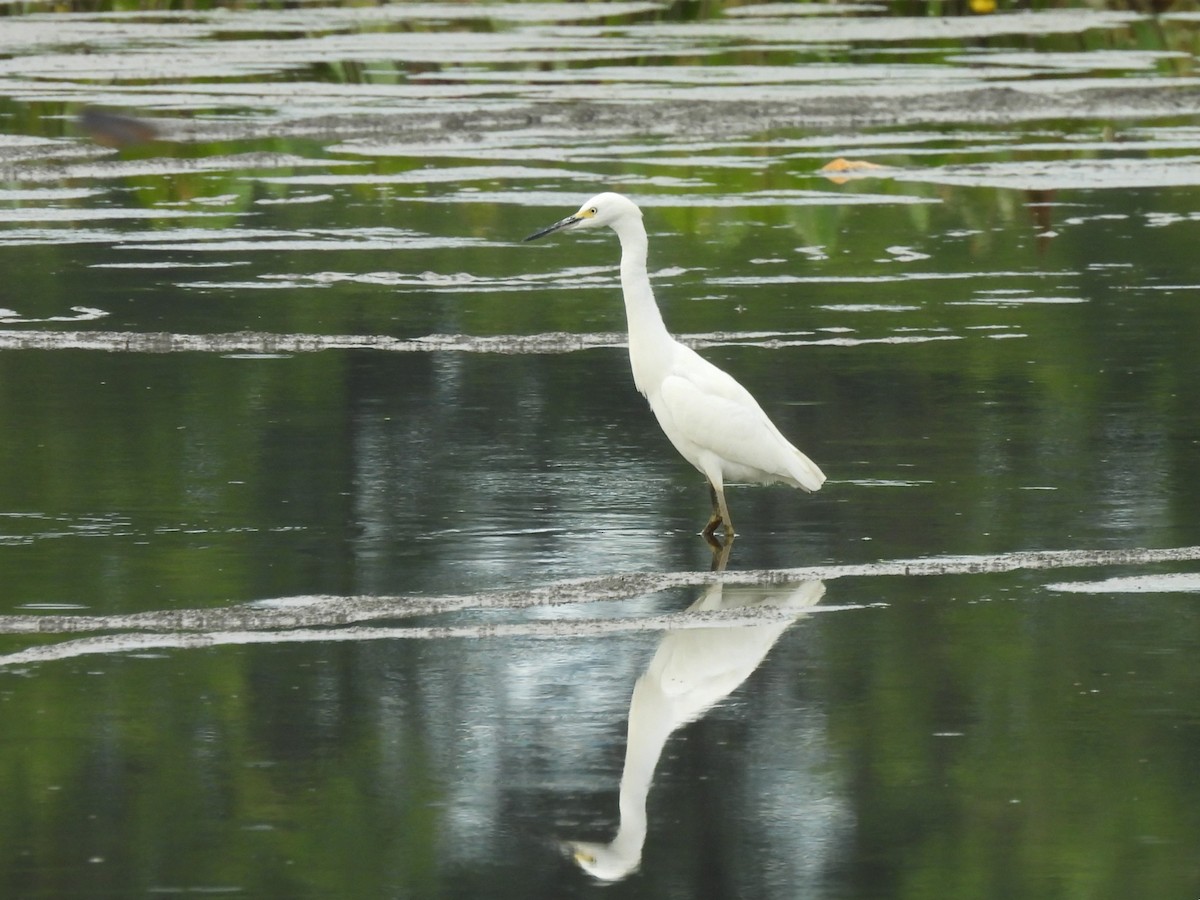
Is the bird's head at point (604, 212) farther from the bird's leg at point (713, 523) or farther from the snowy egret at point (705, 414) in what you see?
the bird's leg at point (713, 523)

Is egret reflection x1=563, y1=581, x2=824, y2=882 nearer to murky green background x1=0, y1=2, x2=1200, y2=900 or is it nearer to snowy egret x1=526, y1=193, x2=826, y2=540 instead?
murky green background x1=0, y1=2, x2=1200, y2=900

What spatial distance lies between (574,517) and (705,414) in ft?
2.13

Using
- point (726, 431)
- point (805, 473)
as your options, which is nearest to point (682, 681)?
point (726, 431)

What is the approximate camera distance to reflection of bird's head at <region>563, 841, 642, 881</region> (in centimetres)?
582

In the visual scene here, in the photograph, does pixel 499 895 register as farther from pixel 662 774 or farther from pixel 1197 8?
pixel 1197 8

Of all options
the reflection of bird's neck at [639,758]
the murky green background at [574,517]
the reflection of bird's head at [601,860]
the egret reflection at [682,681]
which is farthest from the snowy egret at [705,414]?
the reflection of bird's head at [601,860]

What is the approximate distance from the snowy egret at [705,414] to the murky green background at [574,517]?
234 millimetres

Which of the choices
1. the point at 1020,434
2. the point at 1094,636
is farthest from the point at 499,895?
the point at 1020,434

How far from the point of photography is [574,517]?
31.0ft

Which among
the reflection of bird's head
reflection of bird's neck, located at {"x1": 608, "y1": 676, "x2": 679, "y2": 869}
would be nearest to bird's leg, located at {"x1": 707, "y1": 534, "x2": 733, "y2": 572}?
reflection of bird's neck, located at {"x1": 608, "y1": 676, "x2": 679, "y2": 869}

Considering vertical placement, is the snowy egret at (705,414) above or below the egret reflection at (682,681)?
above

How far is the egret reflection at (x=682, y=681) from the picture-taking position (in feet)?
19.6

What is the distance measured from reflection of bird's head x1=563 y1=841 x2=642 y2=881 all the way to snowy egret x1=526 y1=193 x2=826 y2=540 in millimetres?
3375

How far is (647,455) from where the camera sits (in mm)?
10773
